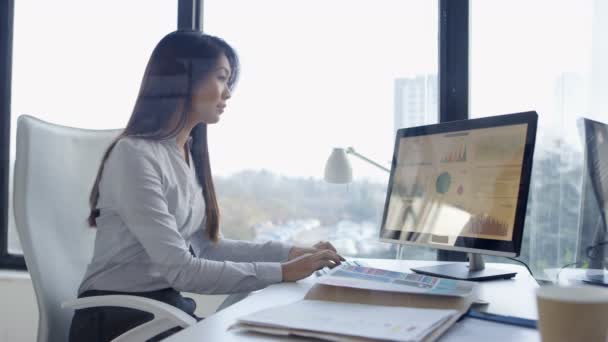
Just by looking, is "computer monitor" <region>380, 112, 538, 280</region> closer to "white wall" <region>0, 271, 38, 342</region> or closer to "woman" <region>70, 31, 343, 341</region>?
"woman" <region>70, 31, 343, 341</region>

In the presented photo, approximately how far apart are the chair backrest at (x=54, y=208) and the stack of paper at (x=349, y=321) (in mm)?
692

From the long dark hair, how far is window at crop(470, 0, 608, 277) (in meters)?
1.06

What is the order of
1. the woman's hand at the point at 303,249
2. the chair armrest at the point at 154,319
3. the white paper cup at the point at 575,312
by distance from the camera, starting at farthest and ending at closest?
the woman's hand at the point at 303,249, the chair armrest at the point at 154,319, the white paper cup at the point at 575,312

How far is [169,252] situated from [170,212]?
0.66ft

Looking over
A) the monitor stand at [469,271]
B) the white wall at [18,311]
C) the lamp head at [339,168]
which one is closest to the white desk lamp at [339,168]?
the lamp head at [339,168]

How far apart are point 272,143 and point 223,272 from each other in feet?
3.80

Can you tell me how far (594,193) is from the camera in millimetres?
1260

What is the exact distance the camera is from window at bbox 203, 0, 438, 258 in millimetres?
2264

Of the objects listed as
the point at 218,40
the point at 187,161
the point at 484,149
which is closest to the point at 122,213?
the point at 187,161

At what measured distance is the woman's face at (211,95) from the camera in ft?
5.41

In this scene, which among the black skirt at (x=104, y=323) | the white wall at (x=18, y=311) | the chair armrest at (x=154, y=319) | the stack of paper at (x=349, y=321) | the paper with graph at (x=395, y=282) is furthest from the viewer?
the white wall at (x=18, y=311)

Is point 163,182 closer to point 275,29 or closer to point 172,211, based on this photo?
point 172,211

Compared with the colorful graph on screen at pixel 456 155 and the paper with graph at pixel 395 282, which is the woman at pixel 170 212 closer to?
the paper with graph at pixel 395 282

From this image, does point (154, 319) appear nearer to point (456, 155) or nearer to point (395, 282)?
point (395, 282)
